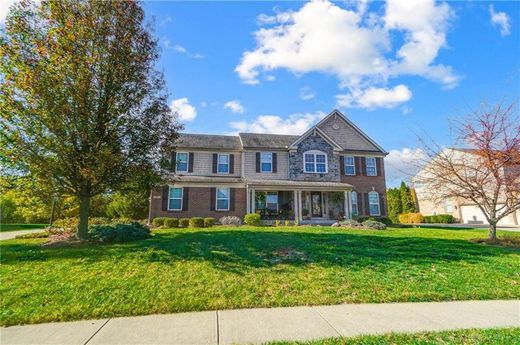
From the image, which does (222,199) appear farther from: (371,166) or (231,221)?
(371,166)

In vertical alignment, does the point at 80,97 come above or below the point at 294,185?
above

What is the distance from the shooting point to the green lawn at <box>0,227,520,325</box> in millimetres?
5320

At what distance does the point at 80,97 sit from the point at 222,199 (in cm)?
1252

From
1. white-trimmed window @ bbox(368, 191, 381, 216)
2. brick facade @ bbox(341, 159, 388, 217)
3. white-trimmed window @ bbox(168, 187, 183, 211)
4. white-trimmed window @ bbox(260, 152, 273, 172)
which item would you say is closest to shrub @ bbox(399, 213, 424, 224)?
brick facade @ bbox(341, 159, 388, 217)

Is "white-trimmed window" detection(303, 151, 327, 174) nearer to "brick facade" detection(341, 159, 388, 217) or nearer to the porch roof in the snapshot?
the porch roof

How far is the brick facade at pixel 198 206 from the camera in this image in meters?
19.8

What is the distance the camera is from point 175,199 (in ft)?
66.5

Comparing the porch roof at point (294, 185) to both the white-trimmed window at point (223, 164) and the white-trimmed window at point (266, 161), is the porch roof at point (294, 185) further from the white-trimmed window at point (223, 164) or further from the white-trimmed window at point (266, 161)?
the white-trimmed window at point (223, 164)

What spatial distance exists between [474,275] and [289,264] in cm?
474

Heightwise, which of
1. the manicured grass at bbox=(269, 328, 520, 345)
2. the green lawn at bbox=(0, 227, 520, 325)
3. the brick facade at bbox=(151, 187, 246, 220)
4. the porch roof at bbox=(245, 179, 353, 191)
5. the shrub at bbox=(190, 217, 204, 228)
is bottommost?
the manicured grass at bbox=(269, 328, 520, 345)

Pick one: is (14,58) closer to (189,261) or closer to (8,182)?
(8,182)

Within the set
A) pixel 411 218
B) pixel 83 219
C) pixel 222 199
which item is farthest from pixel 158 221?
pixel 411 218

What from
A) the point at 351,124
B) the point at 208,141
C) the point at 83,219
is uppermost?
the point at 351,124

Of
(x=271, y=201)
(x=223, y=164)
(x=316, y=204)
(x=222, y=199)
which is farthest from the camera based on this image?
(x=316, y=204)
